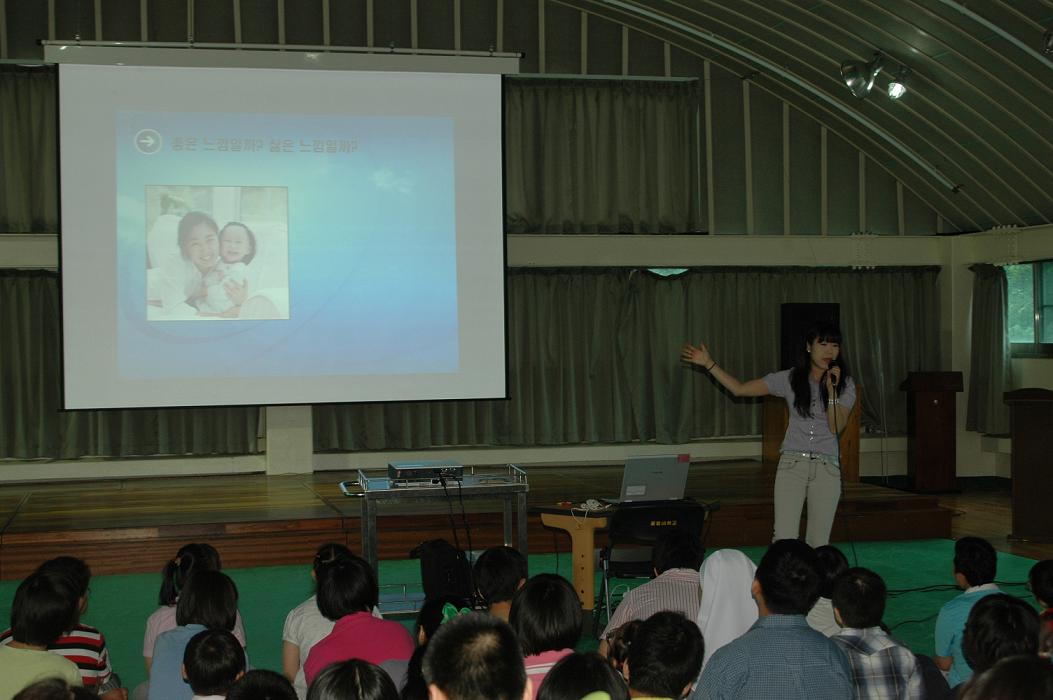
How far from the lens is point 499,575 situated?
162 inches

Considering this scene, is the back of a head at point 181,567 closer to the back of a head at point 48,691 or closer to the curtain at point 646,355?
the back of a head at point 48,691

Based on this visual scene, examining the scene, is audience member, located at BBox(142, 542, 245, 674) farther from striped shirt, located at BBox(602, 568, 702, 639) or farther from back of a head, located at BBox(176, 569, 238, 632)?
striped shirt, located at BBox(602, 568, 702, 639)

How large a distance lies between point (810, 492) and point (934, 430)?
6.02 meters

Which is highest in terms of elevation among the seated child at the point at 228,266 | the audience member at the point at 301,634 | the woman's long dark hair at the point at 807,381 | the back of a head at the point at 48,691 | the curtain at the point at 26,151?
the curtain at the point at 26,151

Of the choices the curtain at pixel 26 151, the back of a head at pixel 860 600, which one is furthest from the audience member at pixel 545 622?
the curtain at pixel 26 151

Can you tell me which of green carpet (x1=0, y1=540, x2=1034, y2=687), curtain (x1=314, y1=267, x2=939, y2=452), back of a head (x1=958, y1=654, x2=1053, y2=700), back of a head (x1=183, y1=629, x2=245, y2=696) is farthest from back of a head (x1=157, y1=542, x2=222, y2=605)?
curtain (x1=314, y1=267, x2=939, y2=452)

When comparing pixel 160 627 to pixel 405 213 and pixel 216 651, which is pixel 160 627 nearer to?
pixel 216 651

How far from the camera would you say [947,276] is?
1160cm

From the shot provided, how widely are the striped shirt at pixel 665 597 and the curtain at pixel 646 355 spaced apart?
6.74m

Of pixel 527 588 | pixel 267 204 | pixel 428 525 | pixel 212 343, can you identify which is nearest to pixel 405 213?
pixel 267 204

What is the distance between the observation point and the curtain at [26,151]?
990 centimetres

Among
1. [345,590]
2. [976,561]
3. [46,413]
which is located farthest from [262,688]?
[46,413]

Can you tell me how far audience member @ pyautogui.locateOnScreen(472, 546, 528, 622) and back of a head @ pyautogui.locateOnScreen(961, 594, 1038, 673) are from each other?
5.44ft

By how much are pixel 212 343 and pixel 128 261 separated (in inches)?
32.4
